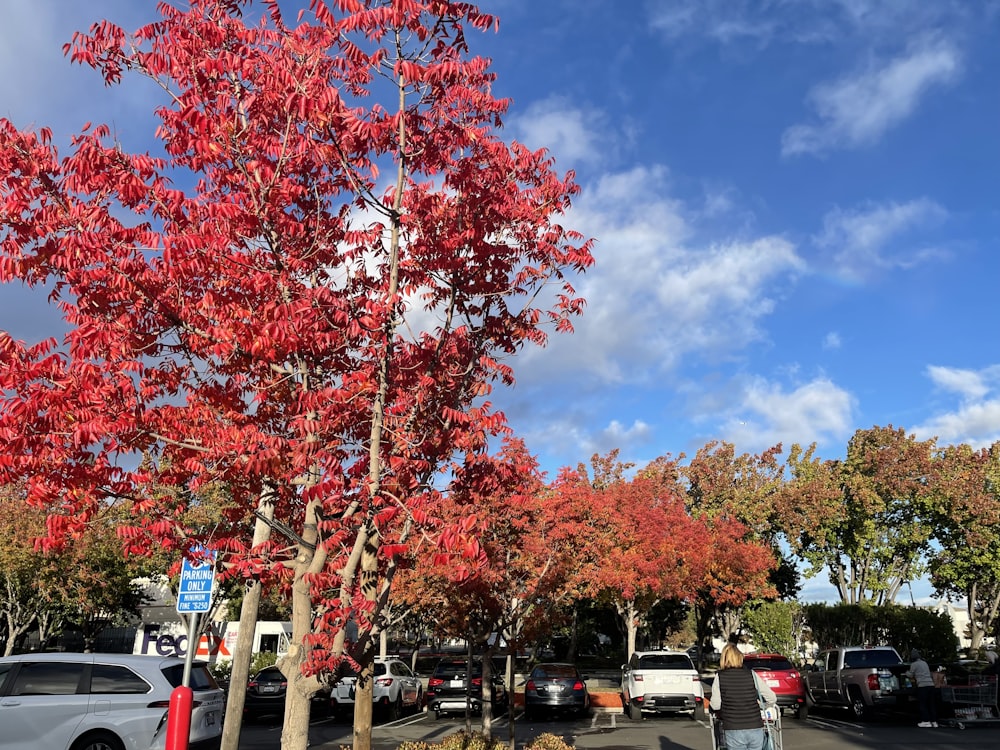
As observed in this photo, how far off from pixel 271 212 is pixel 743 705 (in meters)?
6.91

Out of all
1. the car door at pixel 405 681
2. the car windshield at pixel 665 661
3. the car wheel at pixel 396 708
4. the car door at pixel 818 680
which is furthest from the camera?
the car door at pixel 405 681

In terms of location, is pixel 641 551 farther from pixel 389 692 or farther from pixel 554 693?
pixel 389 692

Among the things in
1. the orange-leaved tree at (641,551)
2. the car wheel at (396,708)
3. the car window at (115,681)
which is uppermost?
the orange-leaved tree at (641,551)

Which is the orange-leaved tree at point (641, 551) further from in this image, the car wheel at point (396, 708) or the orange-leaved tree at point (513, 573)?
the orange-leaved tree at point (513, 573)

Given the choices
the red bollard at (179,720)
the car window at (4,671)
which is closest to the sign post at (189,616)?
the red bollard at (179,720)

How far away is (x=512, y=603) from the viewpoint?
1589cm

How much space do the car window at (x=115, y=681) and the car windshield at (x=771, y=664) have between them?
49.1ft

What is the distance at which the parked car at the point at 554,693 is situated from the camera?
20391 millimetres

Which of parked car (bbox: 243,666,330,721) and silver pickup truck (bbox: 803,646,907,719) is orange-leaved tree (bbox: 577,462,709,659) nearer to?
silver pickup truck (bbox: 803,646,907,719)

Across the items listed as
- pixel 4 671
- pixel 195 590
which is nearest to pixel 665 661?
pixel 195 590

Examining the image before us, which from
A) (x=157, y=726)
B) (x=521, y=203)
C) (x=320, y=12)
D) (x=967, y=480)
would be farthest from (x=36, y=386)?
(x=967, y=480)

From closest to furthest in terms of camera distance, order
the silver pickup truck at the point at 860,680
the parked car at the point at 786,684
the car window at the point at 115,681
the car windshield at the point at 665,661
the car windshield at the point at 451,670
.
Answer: the car window at the point at 115,681 < the silver pickup truck at the point at 860,680 < the parked car at the point at 786,684 < the car windshield at the point at 665,661 < the car windshield at the point at 451,670

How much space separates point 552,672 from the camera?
2116 centimetres

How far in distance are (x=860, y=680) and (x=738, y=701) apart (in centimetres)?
1285
